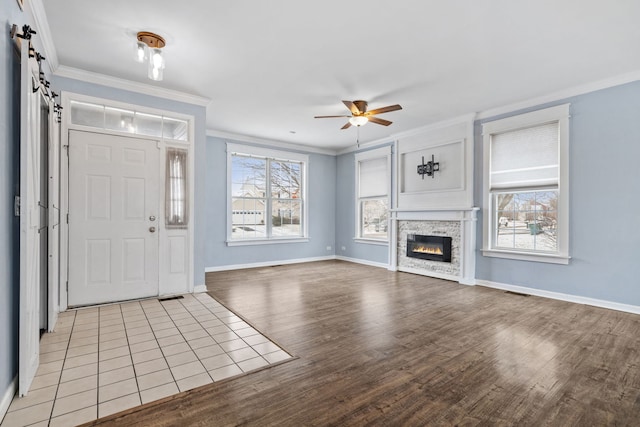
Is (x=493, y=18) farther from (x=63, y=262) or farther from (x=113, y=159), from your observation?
(x=63, y=262)

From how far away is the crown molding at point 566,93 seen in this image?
378 centimetres

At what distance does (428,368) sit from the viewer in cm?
241

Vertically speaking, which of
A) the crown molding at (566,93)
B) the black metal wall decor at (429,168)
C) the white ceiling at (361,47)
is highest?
the white ceiling at (361,47)

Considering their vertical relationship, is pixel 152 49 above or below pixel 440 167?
above

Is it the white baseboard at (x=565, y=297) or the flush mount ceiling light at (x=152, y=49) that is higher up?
the flush mount ceiling light at (x=152, y=49)

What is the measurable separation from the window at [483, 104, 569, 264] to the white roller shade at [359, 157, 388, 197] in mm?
2311

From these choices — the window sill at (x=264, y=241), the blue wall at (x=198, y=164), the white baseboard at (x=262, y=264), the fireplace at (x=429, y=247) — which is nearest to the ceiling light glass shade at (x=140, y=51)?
the blue wall at (x=198, y=164)

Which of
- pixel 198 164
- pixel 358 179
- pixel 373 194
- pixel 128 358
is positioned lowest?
pixel 128 358

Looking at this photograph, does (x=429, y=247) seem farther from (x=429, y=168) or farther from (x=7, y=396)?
(x=7, y=396)

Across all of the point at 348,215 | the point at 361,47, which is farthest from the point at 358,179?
the point at 361,47

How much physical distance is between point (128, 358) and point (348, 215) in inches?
232

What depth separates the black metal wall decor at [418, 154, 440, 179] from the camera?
5828mm

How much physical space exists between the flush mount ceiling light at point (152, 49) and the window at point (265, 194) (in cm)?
331

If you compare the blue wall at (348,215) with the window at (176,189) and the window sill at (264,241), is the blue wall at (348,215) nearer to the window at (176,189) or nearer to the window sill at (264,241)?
the window sill at (264,241)
